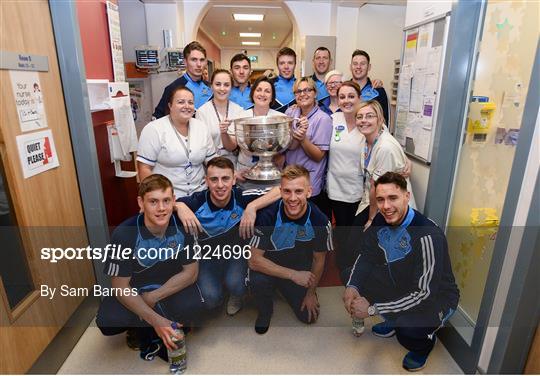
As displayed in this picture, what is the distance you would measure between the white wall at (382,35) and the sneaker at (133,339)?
14.3ft

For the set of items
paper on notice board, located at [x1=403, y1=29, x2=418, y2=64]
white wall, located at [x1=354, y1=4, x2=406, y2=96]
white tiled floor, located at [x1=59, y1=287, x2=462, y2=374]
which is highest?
white wall, located at [x1=354, y1=4, x2=406, y2=96]

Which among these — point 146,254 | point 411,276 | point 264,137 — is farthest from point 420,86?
point 146,254

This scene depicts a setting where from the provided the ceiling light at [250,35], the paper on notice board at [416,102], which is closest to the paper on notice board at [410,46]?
the paper on notice board at [416,102]

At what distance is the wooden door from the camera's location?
1.36 meters

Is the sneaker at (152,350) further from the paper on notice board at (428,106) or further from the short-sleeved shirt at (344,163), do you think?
the paper on notice board at (428,106)

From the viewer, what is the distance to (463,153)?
5.70ft

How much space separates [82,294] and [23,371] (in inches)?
19.7

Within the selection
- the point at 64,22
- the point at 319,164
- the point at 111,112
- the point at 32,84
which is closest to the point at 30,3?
the point at 64,22

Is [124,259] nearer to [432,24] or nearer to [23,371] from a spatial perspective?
[23,371]

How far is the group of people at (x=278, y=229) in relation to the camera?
5.17 feet

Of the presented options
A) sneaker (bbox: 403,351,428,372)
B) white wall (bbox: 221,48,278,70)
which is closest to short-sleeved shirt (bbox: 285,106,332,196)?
sneaker (bbox: 403,351,428,372)

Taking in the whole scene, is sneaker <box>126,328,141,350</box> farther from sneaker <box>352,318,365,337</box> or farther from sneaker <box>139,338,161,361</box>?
sneaker <box>352,318,365,337</box>

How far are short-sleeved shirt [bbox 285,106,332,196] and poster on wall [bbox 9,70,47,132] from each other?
1241mm

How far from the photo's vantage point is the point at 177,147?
1880mm
